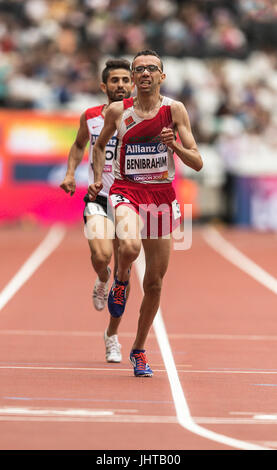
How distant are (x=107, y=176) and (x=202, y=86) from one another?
1915 cm

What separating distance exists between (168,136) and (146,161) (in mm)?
523

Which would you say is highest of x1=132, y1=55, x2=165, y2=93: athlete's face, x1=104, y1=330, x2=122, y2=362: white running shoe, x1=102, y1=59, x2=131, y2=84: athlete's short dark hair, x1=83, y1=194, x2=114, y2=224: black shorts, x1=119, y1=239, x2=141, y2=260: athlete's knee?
x1=102, y1=59, x2=131, y2=84: athlete's short dark hair

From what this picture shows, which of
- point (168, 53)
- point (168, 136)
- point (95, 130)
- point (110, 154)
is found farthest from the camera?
point (168, 53)

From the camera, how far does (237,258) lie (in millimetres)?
18891

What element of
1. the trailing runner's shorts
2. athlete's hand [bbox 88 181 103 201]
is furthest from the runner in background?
the trailing runner's shorts

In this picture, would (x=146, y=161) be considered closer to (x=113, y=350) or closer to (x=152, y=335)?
(x=113, y=350)

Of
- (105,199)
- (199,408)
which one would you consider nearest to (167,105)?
(105,199)

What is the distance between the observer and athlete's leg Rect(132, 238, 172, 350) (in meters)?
7.96

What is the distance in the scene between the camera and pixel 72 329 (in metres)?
10.6

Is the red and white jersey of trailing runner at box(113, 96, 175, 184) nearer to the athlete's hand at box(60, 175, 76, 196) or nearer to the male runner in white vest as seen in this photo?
the male runner in white vest

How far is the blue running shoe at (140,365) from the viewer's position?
7.97m

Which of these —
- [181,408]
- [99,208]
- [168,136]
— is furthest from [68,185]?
[181,408]

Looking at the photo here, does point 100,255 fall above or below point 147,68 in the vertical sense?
below
